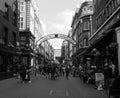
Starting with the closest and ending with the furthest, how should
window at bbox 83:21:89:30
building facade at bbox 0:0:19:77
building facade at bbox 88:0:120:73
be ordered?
building facade at bbox 88:0:120:73
building facade at bbox 0:0:19:77
window at bbox 83:21:89:30

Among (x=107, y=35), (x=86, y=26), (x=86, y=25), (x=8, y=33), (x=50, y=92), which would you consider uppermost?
(x=86, y=25)

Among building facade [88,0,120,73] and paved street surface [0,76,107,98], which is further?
building facade [88,0,120,73]

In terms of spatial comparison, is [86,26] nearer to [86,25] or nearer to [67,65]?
[86,25]

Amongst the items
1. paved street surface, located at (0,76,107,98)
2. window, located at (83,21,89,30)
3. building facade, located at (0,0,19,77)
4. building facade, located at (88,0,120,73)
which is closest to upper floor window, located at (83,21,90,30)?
window, located at (83,21,89,30)

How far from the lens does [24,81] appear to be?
21.5 m

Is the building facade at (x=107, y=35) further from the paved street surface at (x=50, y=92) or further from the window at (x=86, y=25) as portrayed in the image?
the window at (x=86, y=25)

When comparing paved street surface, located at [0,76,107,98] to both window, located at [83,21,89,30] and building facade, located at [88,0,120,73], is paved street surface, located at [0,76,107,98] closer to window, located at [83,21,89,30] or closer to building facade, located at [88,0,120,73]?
building facade, located at [88,0,120,73]

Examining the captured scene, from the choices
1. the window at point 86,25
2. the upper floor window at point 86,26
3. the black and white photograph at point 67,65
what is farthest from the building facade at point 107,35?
the window at point 86,25

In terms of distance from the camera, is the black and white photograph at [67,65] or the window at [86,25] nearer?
the black and white photograph at [67,65]

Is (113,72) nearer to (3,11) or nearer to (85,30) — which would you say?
(3,11)

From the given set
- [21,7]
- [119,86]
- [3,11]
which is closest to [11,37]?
[3,11]

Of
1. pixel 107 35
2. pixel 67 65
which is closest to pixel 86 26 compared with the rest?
pixel 67 65

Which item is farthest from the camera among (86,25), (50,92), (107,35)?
(86,25)

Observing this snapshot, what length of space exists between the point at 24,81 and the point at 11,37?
1178cm
